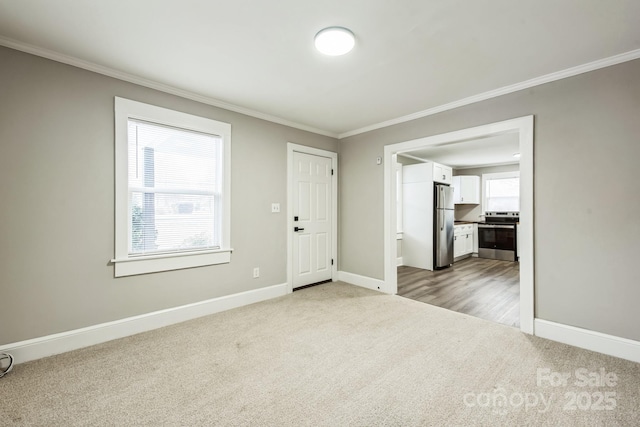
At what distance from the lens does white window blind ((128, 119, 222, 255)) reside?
281cm

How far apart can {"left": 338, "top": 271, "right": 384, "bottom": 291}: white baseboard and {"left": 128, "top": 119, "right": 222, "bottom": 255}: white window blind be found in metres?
2.20

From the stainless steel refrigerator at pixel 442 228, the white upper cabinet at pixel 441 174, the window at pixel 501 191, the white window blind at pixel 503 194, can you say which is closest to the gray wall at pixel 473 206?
the window at pixel 501 191

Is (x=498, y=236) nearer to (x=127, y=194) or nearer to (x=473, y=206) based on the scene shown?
(x=473, y=206)

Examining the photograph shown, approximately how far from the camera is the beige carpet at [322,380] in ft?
5.43

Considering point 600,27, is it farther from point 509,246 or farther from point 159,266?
point 509,246

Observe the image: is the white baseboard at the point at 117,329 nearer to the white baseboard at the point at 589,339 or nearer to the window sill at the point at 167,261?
the window sill at the point at 167,261

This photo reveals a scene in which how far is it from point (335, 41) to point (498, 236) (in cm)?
674

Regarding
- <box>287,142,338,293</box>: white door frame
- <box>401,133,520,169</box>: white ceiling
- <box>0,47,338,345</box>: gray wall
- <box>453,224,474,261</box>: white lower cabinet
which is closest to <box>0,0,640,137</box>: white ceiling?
<box>0,47,338,345</box>: gray wall

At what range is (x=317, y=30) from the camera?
201cm

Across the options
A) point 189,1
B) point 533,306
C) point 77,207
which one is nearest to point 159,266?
point 77,207

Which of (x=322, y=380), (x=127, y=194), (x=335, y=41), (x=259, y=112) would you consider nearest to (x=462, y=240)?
(x=259, y=112)

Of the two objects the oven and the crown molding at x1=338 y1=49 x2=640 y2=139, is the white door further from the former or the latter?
the oven

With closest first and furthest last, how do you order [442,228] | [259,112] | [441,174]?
1. [259,112]
2. [442,228]
3. [441,174]

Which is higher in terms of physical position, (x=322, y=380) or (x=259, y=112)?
(x=259, y=112)
